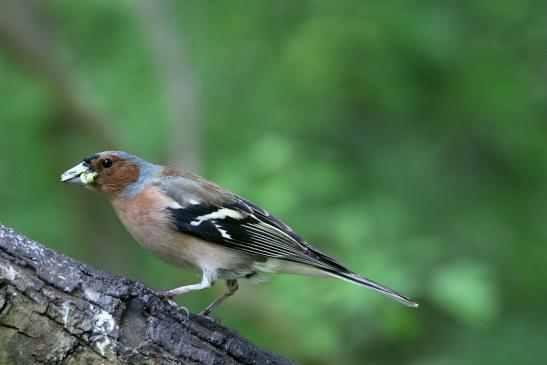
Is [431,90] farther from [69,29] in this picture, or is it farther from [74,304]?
[74,304]

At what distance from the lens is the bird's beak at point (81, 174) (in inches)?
211

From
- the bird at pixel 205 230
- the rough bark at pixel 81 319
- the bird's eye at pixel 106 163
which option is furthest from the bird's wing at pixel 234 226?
the rough bark at pixel 81 319

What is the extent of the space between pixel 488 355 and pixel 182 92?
434 centimetres

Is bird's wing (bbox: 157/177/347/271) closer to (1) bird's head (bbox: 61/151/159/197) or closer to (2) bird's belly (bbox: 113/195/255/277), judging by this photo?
(2) bird's belly (bbox: 113/195/255/277)

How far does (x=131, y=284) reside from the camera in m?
3.63

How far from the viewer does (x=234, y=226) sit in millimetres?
5176

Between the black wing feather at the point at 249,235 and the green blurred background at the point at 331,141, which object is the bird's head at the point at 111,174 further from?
the green blurred background at the point at 331,141

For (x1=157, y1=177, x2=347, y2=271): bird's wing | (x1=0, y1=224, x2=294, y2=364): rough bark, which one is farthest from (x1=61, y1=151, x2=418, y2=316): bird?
(x1=0, y1=224, x2=294, y2=364): rough bark

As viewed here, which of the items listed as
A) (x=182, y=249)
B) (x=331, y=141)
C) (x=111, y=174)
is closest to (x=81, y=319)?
(x=182, y=249)

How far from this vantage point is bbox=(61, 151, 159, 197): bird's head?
5.39 m

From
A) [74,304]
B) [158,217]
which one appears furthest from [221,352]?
[158,217]

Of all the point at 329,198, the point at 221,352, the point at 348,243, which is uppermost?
the point at 329,198

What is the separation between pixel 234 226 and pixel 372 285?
36.3 inches

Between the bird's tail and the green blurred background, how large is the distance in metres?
1.92
